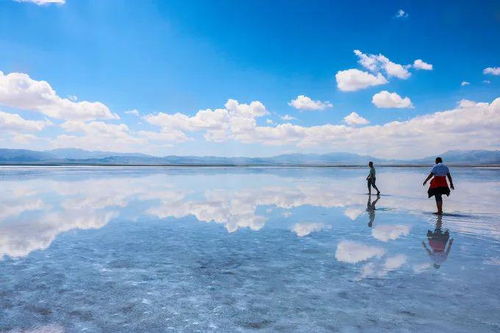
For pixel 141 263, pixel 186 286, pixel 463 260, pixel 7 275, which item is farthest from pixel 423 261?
pixel 7 275

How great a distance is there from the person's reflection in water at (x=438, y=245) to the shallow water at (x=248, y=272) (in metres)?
0.03

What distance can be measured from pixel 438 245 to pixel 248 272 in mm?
5480

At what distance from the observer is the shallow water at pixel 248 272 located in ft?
16.8

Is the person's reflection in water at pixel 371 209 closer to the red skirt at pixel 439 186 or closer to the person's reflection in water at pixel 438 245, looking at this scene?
the person's reflection in water at pixel 438 245

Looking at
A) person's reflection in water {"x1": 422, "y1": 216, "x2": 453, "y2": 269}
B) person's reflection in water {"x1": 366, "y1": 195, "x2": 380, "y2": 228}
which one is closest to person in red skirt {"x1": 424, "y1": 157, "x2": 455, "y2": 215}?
person's reflection in water {"x1": 366, "y1": 195, "x2": 380, "y2": 228}

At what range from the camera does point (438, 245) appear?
375 inches

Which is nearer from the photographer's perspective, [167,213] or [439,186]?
[167,213]

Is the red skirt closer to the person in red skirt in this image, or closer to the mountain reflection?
the person in red skirt

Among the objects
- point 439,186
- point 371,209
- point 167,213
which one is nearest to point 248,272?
point 167,213

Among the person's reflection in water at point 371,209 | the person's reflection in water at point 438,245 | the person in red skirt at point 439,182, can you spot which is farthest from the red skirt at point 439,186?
the person's reflection in water at point 438,245

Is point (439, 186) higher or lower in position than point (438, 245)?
higher

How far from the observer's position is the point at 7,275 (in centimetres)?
698

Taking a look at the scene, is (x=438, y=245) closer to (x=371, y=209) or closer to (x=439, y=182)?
(x=439, y=182)

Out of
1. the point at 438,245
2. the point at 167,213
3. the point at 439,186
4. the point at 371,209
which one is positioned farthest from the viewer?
the point at 371,209
